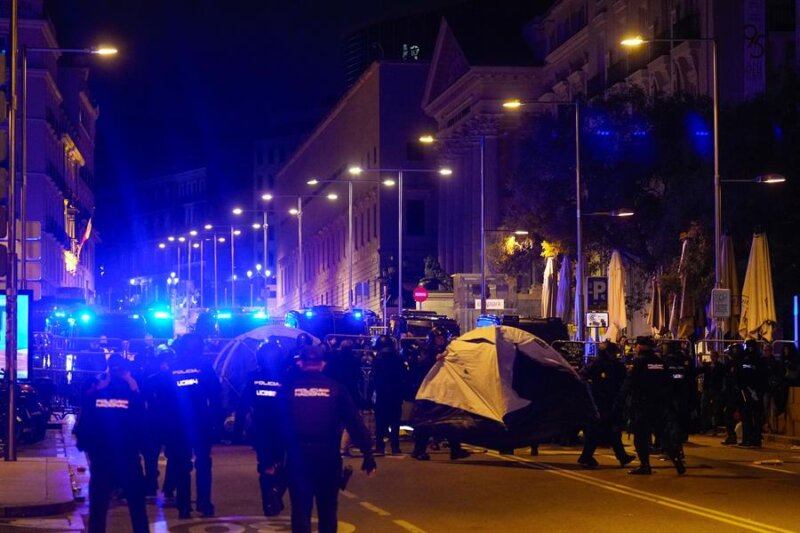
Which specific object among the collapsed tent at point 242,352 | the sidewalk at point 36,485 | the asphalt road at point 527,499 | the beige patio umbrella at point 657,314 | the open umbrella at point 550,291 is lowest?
the asphalt road at point 527,499

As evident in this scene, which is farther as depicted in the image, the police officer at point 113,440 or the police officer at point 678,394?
the police officer at point 678,394

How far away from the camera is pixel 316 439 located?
12.0 m

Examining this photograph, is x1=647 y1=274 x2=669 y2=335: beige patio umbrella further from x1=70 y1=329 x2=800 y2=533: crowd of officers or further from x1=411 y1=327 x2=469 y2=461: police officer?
x1=411 y1=327 x2=469 y2=461: police officer

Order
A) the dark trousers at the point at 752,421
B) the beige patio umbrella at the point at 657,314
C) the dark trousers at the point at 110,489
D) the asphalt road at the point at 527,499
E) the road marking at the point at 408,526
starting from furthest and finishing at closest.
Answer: the beige patio umbrella at the point at 657,314
the dark trousers at the point at 752,421
the asphalt road at the point at 527,499
the road marking at the point at 408,526
the dark trousers at the point at 110,489

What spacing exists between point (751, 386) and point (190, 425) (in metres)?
13.4

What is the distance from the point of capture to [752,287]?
1276 inches

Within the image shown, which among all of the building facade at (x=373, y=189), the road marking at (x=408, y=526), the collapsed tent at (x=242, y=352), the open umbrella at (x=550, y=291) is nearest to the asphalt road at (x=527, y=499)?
the road marking at (x=408, y=526)

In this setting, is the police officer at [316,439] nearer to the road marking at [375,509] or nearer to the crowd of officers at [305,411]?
the crowd of officers at [305,411]

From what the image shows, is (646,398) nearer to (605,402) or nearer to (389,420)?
(605,402)

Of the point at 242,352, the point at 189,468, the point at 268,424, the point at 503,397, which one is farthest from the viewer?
the point at 242,352

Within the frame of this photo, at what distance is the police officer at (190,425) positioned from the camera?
55.5 feet

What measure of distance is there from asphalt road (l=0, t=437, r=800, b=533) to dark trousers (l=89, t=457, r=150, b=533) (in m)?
2.48

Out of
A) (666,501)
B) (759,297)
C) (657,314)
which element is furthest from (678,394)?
(657,314)

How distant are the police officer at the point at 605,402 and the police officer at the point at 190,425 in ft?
25.0
